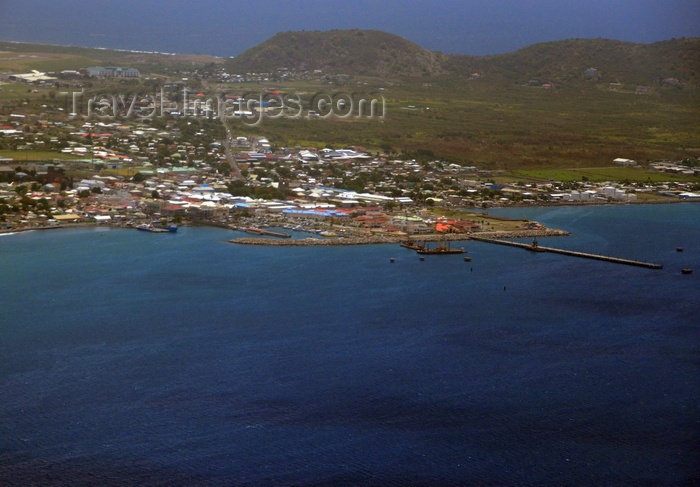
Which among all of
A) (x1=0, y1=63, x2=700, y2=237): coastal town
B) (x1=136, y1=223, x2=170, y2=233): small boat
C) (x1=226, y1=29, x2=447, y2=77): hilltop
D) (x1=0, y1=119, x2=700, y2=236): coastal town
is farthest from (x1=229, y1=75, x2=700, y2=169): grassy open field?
(x1=136, y1=223, x2=170, y2=233): small boat

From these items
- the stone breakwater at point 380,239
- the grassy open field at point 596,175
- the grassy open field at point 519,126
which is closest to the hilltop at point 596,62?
the grassy open field at point 519,126

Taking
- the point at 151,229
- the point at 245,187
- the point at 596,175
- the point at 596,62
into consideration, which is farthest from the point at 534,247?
the point at 596,62

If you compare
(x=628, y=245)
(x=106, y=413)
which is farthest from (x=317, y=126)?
(x=106, y=413)

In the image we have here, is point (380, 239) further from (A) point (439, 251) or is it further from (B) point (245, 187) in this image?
(B) point (245, 187)

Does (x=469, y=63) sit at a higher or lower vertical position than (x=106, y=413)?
higher

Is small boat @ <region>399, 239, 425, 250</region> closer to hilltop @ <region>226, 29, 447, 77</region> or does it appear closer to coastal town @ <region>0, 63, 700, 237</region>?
coastal town @ <region>0, 63, 700, 237</region>

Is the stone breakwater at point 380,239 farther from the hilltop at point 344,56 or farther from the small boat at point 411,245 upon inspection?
the hilltop at point 344,56

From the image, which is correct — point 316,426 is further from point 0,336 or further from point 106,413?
point 0,336
